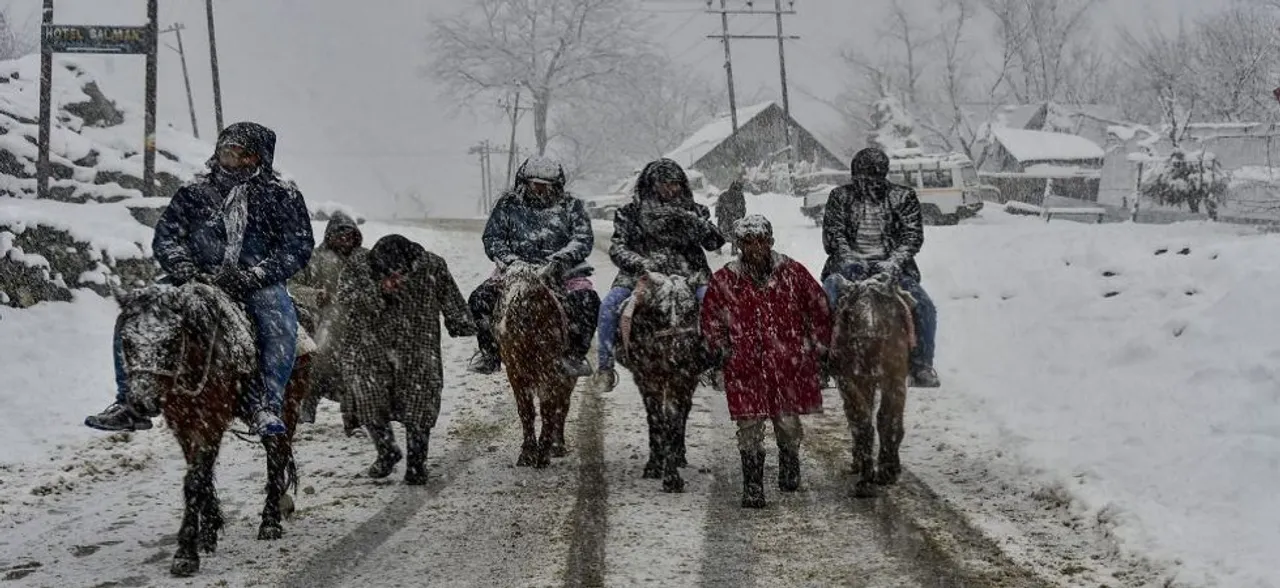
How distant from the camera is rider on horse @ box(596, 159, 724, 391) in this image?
816 cm

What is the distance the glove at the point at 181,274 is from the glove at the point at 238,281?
20cm

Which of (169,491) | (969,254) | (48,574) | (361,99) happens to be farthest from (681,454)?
(361,99)

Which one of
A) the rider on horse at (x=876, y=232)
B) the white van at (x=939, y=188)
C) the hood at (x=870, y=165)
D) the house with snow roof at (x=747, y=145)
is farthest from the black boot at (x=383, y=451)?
the house with snow roof at (x=747, y=145)

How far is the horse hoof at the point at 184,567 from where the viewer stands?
594 cm

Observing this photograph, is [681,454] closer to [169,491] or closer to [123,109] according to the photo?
[169,491]

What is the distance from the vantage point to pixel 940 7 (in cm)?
6944

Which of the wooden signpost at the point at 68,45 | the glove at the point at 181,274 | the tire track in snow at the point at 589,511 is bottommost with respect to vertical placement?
the tire track in snow at the point at 589,511

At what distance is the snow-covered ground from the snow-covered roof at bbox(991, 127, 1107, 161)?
42581mm

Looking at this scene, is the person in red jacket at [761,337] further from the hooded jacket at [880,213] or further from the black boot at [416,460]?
the black boot at [416,460]

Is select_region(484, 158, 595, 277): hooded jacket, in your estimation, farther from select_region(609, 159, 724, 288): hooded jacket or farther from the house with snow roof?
the house with snow roof

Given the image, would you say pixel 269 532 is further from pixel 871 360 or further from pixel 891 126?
pixel 891 126

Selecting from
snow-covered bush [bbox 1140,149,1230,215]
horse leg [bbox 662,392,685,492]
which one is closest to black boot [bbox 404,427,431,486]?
horse leg [bbox 662,392,685,492]

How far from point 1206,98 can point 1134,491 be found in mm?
61386

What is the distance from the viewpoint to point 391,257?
835 centimetres
